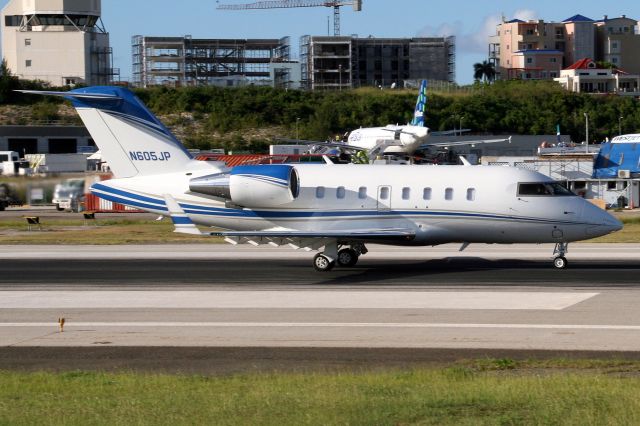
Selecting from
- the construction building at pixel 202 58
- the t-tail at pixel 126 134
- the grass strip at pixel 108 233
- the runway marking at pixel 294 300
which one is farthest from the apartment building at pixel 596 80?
the runway marking at pixel 294 300

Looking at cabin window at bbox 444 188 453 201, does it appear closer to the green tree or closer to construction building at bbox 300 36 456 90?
the green tree

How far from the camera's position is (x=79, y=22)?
13300 cm

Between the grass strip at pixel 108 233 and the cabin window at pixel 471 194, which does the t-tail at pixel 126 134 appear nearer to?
the cabin window at pixel 471 194

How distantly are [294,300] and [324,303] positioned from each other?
86 centimetres

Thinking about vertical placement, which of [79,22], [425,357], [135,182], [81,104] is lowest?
[425,357]

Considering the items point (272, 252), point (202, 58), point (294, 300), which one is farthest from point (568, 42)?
point (294, 300)

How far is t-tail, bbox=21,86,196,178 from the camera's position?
3114 centimetres

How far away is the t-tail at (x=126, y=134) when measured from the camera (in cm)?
3114

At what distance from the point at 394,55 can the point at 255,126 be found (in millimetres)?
62083

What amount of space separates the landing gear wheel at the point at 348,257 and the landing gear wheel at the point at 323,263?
1179mm

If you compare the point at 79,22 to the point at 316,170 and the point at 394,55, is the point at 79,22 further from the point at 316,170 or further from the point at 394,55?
the point at 316,170

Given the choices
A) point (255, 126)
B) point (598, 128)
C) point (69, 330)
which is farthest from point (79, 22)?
point (69, 330)

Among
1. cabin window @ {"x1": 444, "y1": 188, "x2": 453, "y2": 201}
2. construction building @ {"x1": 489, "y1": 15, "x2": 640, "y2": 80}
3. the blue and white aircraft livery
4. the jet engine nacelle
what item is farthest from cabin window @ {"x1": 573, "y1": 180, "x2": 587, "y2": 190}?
construction building @ {"x1": 489, "y1": 15, "x2": 640, "y2": 80}

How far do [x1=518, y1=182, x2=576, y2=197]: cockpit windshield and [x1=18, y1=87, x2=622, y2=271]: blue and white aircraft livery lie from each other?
0.09 ft
